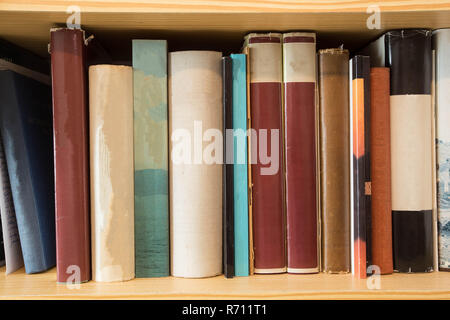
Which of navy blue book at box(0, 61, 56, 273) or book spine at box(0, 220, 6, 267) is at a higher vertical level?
navy blue book at box(0, 61, 56, 273)

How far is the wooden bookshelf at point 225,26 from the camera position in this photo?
1.78ft

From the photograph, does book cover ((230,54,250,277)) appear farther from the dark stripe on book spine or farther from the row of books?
the dark stripe on book spine

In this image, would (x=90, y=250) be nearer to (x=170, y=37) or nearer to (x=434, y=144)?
(x=170, y=37)

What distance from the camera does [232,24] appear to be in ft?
1.95

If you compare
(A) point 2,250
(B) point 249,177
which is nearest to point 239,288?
(B) point 249,177

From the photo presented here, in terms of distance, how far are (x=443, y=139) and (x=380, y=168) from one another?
10cm

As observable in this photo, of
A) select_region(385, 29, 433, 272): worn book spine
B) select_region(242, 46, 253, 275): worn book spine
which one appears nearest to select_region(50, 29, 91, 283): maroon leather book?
select_region(242, 46, 253, 275): worn book spine

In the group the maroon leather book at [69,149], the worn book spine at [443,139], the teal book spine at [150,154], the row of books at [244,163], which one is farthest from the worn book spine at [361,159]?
the maroon leather book at [69,149]

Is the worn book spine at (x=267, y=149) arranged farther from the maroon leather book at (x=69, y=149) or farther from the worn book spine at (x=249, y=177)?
the maroon leather book at (x=69, y=149)

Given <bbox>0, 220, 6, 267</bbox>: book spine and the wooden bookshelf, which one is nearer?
the wooden bookshelf

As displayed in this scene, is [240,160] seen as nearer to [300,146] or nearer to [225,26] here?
[300,146]

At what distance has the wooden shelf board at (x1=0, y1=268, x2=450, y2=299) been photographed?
1.79 ft

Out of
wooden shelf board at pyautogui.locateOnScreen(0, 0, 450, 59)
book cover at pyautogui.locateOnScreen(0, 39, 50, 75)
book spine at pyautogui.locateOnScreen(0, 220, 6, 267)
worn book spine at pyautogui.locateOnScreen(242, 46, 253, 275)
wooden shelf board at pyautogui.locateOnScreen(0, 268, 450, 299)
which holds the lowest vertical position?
wooden shelf board at pyautogui.locateOnScreen(0, 268, 450, 299)
